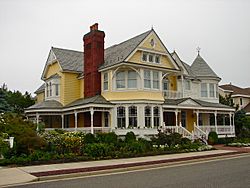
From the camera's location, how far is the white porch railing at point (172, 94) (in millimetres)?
32888

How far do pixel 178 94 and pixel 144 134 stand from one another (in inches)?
315

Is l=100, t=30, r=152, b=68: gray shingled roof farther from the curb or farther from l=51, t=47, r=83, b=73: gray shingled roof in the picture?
the curb

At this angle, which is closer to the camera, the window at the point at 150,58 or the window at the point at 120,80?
the window at the point at 120,80

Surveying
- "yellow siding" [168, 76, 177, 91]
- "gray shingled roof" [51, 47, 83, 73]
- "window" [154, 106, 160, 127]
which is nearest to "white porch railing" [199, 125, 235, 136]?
"yellow siding" [168, 76, 177, 91]

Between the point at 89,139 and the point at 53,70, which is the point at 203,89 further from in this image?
the point at 89,139

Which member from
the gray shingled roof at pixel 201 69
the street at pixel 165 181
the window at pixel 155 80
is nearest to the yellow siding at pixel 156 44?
the window at pixel 155 80

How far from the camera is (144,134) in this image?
28047mm

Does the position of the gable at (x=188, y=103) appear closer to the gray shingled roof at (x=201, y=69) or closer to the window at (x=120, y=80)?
the gray shingled roof at (x=201, y=69)

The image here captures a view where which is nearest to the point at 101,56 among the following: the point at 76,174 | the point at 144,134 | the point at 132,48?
the point at 132,48

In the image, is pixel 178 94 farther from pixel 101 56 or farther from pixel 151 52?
pixel 101 56

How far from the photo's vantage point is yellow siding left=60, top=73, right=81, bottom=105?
33625mm

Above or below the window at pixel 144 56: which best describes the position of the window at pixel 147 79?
below

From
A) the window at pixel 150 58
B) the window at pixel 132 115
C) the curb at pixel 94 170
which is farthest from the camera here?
the window at pixel 150 58

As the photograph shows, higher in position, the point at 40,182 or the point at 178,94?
the point at 178,94
